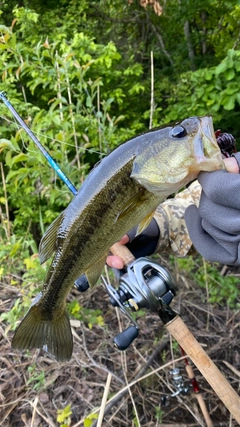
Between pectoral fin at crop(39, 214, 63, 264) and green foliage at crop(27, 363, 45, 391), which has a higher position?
pectoral fin at crop(39, 214, 63, 264)

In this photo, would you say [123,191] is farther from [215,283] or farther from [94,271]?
[215,283]

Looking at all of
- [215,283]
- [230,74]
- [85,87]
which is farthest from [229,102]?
[215,283]

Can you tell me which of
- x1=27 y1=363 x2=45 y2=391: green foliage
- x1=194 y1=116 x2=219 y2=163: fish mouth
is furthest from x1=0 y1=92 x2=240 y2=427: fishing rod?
x1=27 y1=363 x2=45 y2=391: green foliage

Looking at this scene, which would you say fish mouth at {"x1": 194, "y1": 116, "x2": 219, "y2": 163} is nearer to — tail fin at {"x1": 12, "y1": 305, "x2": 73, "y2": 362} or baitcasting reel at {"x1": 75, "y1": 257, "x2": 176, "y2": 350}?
baitcasting reel at {"x1": 75, "y1": 257, "x2": 176, "y2": 350}

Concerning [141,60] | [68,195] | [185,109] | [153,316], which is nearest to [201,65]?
[141,60]

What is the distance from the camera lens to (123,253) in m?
1.95

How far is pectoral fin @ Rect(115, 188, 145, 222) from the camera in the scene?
60.2 inches

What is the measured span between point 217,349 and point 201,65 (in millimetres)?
5843

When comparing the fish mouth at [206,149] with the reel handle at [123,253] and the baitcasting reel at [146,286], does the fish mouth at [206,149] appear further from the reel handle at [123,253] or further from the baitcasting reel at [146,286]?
the reel handle at [123,253]

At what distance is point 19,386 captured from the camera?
2.75 m

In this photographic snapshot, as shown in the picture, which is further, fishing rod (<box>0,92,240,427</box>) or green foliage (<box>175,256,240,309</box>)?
green foliage (<box>175,256,240,309</box>)

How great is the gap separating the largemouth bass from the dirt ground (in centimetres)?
101

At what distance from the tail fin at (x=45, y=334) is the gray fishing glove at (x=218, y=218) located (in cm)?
78

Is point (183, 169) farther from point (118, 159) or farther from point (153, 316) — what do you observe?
point (153, 316)
